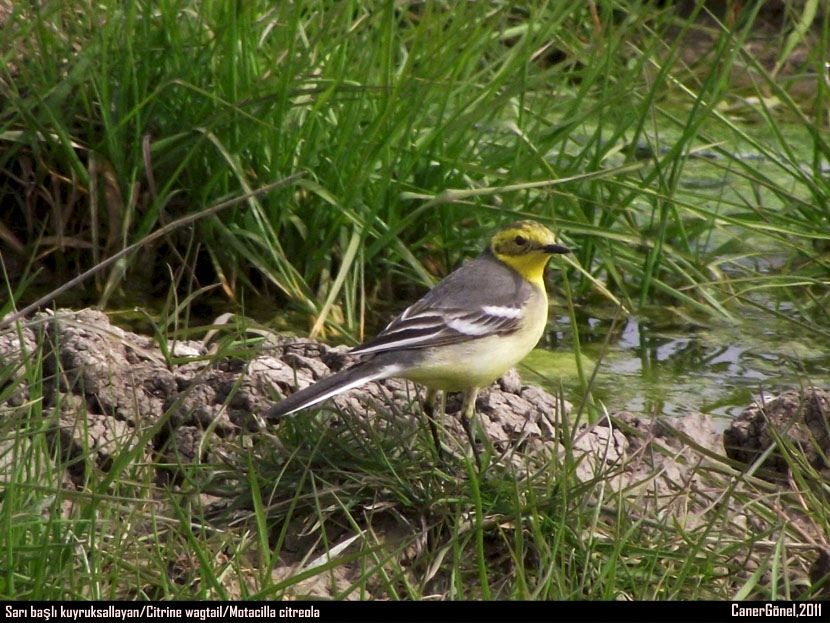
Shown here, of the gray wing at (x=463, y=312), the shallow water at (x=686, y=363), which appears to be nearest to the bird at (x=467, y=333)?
the gray wing at (x=463, y=312)

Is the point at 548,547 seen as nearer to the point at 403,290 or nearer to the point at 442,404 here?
the point at 442,404

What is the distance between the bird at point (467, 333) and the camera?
14.8 feet

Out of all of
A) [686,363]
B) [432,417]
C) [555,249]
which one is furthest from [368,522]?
[686,363]

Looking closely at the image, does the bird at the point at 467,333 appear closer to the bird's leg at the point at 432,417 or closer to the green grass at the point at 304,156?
the bird's leg at the point at 432,417

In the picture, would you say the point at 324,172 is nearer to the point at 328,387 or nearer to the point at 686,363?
the point at 686,363

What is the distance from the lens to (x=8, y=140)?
597 centimetres

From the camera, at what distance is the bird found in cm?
452

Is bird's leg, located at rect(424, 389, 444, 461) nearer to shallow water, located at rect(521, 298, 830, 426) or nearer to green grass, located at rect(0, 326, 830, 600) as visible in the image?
green grass, located at rect(0, 326, 830, 600)

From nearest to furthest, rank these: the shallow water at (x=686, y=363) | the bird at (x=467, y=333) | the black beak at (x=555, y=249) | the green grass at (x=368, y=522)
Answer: the green grass at (x=368, y=522)
the bird at (x=467, y=333)
the black beak at (x=555, y=249)
the shallow water at (x=686, y=363)

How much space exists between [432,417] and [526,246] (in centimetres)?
99

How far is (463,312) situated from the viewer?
16.4ft

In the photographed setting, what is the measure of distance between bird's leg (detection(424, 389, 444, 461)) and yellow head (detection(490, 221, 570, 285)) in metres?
0.76

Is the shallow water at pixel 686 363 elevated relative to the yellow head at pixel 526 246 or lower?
lower

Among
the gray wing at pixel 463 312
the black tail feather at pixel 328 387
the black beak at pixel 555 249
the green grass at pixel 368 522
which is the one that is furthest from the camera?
the black beak at pixel 555 249
